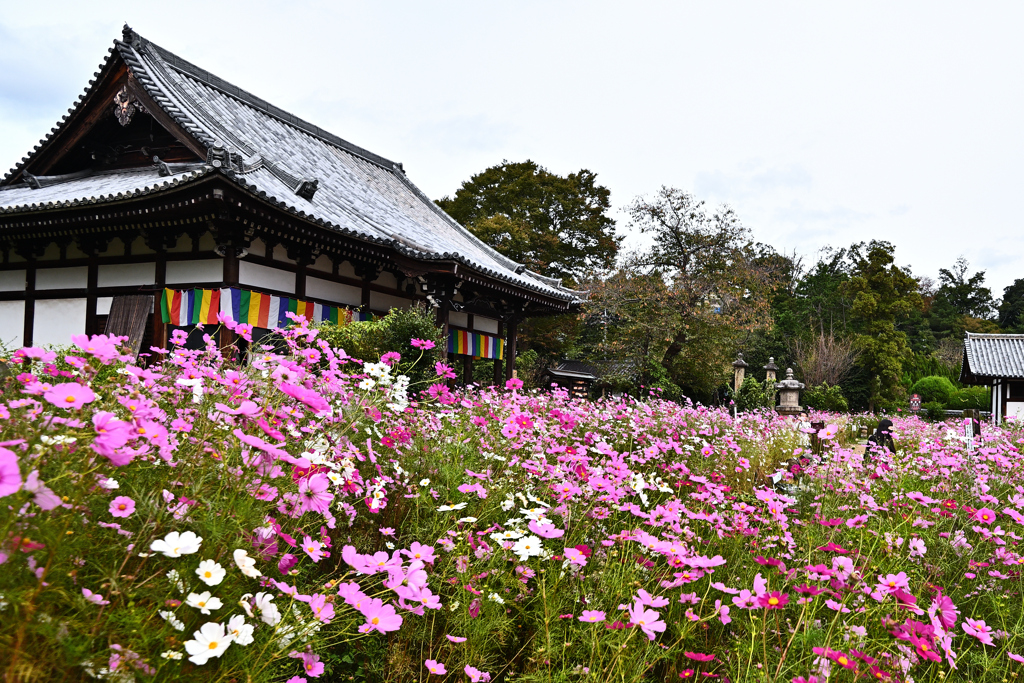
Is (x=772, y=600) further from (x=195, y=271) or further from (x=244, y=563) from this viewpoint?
(x=195, y=271)

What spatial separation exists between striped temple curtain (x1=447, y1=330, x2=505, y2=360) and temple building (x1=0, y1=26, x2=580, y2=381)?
0.18ft

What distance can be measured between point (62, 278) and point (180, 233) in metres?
2.34

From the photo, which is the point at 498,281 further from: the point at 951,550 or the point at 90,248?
the point at 951,550

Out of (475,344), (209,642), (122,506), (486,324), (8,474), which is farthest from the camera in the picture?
(486,324)

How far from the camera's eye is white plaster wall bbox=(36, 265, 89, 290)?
847 centimetres

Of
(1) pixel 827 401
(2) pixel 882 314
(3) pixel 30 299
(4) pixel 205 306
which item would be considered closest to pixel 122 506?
(4) pixel 205 306

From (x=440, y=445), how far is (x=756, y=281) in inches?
724

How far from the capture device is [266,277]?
316 inches

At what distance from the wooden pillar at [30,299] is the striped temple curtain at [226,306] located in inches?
101

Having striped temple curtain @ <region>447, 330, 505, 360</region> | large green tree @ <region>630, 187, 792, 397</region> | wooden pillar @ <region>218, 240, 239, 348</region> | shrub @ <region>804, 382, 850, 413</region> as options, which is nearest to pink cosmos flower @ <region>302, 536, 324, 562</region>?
wooden pillar @ <region>218, 240, 239, 348</region>

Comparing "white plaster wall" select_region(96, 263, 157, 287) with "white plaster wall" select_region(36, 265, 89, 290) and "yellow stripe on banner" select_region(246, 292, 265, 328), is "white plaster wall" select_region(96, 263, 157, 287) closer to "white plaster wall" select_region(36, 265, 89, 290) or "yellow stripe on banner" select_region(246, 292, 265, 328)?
"white plaster wall" select_region(36, 265, 89, 290)

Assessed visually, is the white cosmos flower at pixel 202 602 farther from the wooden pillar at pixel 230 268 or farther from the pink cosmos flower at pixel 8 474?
the wooden pillar at pixel 230 268

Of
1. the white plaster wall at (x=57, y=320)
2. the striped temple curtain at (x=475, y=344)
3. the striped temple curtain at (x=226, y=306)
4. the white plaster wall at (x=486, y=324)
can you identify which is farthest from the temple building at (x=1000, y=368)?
the white plaster wall at (x=57, y=320)

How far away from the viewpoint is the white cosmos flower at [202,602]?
103 centimetres
